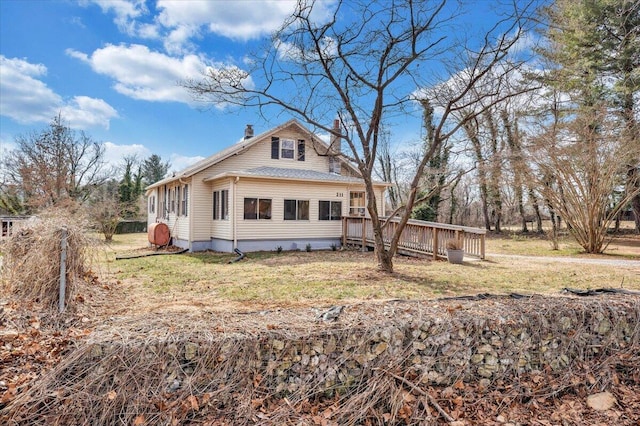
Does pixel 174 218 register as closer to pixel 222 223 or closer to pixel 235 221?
pixel 222 223

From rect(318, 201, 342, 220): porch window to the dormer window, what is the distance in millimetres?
2400

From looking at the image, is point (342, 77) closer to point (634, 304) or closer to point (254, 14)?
point (254, 14)

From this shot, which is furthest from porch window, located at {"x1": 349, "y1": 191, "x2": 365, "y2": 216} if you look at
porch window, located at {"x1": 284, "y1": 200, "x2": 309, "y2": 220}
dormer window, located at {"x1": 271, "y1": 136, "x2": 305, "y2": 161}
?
dormer window, located at {"x1": 271, "y1": 136, "x2": 305, "y2": 161}

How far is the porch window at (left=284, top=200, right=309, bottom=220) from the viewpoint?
1406cm

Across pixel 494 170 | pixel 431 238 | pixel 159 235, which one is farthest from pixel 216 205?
pixel 494 170

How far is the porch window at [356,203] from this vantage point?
1580 cm

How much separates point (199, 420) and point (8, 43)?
17.3m

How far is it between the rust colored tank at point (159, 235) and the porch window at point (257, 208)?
4338 mm

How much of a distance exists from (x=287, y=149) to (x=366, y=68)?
7.82 m

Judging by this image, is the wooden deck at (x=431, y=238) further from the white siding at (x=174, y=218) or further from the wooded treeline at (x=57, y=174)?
the wooded treeline at (x=57, y=174)

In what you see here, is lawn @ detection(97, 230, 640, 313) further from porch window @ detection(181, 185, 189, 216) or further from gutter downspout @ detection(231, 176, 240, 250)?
porch window @ detection(181, 185, 189, 216)

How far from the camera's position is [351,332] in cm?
387

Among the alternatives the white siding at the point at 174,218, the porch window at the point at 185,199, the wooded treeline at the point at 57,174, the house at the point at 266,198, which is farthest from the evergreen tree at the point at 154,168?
the porch window at the point at 185,199

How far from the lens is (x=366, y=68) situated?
27.1ft
